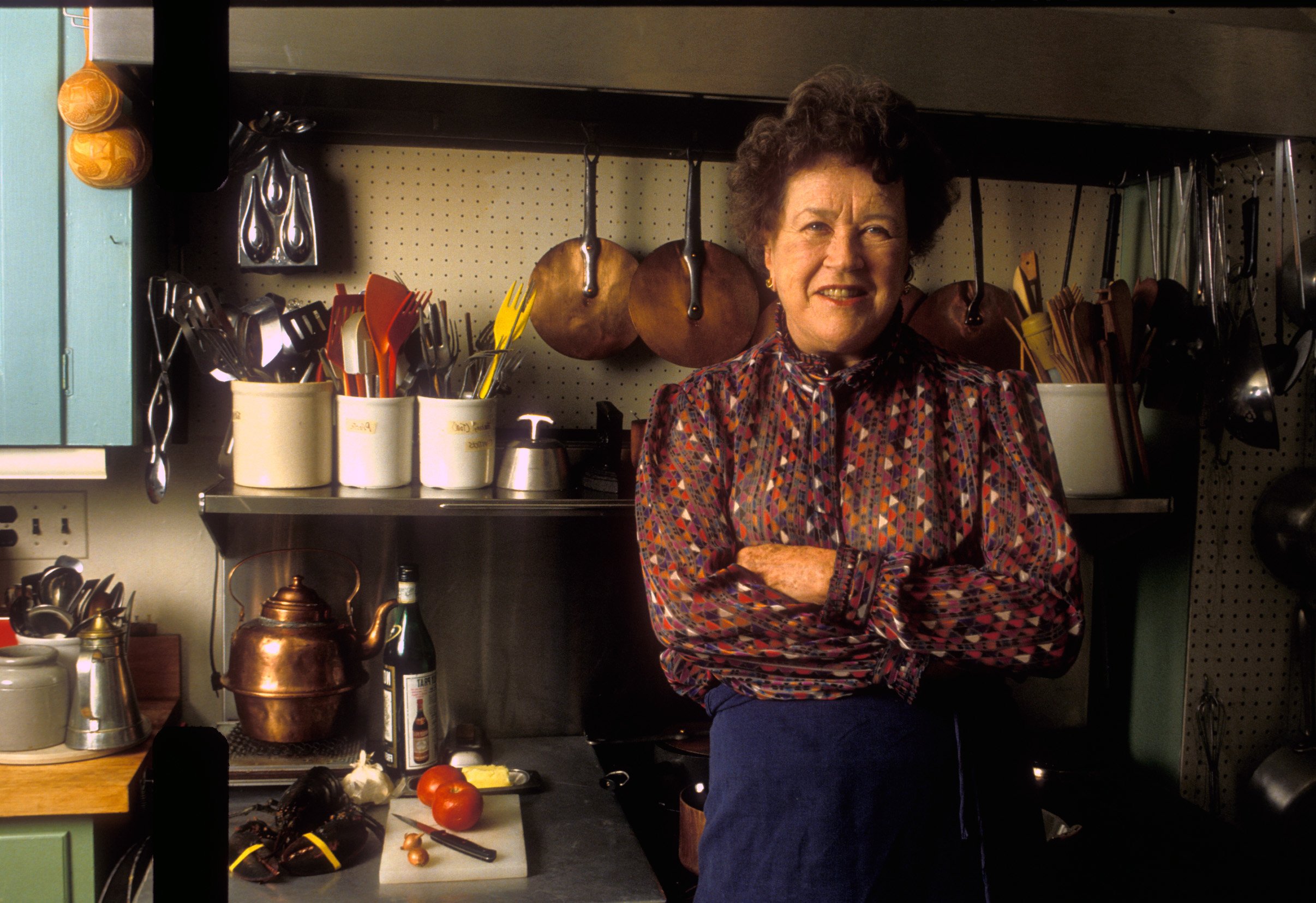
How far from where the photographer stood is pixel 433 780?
1297 mm

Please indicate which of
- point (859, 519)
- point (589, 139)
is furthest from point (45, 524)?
point (859, 519)

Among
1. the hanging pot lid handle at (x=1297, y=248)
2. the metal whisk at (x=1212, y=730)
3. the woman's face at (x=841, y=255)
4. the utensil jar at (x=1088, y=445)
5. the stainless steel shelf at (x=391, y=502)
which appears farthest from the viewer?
the metal whisk at (x=1212, y=730)

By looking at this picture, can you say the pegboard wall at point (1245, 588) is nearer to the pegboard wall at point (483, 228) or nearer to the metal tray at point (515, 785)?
the pegboard wall at point (483, 228)

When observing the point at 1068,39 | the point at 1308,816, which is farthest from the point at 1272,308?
the point at 1308,816

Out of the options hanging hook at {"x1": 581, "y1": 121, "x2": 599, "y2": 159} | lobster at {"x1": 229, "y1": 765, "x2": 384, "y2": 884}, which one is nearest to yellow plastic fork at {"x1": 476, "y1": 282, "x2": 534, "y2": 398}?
hanging hook at {"x1": 581, "y1": 121, "x2": 599, "y2": 159}

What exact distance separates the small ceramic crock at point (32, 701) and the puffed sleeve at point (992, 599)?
106 cm

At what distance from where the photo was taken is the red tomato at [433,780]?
50.6 inches

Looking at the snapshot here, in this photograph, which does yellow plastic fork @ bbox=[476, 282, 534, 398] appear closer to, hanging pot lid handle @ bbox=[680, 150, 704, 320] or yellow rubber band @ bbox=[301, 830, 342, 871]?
hanging pot lid handle @ bbox=[680, 150, 704, 320]

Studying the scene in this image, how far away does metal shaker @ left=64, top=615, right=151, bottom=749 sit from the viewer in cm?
131

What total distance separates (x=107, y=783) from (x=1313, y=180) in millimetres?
2095

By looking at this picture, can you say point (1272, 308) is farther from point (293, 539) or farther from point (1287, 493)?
point (293, 539)

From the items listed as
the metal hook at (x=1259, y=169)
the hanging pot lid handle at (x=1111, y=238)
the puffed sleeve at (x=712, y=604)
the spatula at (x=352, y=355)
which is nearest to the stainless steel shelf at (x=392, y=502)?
the spatula at (x=352, y=355)

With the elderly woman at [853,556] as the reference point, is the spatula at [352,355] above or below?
above

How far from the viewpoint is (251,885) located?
114cm
